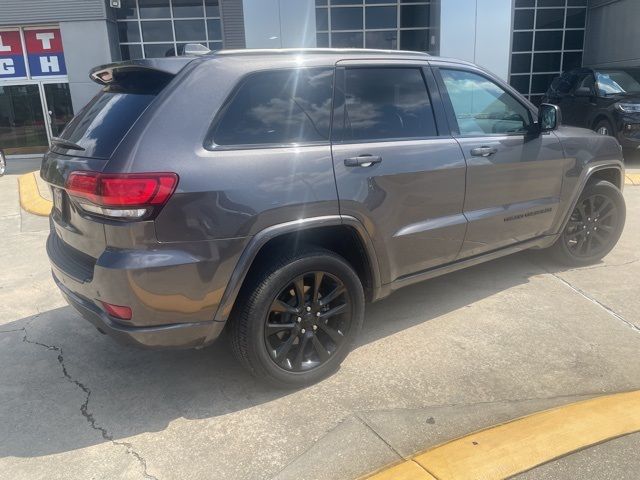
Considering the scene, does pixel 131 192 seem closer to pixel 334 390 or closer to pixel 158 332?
pixel 158 332

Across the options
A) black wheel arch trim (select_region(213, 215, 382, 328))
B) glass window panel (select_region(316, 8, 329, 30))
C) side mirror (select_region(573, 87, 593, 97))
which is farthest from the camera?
glass window panel (select_region(316, 8, 329, 30))

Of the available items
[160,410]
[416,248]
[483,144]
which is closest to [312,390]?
[160,410]

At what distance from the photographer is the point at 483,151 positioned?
385cm

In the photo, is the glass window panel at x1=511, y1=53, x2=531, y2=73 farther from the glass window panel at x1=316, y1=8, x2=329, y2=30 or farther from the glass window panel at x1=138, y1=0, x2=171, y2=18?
the glass window panel at x1=138, y1=0, x2=171, y2=18

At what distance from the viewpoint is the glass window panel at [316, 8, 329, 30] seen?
17.6 metres

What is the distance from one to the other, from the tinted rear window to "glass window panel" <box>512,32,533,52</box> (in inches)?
723

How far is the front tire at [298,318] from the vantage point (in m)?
2.90

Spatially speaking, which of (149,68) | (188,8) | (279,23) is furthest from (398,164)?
(188,8)

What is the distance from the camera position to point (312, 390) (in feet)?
10.5

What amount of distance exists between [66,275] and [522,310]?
319 centimetres

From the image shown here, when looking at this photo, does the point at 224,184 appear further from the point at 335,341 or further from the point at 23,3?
the point at 23,3

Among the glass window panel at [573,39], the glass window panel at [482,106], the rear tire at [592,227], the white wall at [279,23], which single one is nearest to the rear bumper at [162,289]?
the glass window panel at [482,106]

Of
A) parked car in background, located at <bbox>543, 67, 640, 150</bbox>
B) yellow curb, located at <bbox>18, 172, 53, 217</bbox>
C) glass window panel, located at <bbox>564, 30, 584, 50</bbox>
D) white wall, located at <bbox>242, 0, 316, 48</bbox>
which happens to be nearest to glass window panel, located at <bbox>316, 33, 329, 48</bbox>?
white wall, located at <bbox>242, 0, 316, 48</bbox>

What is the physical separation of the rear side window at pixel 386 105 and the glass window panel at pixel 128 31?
49.3ft
